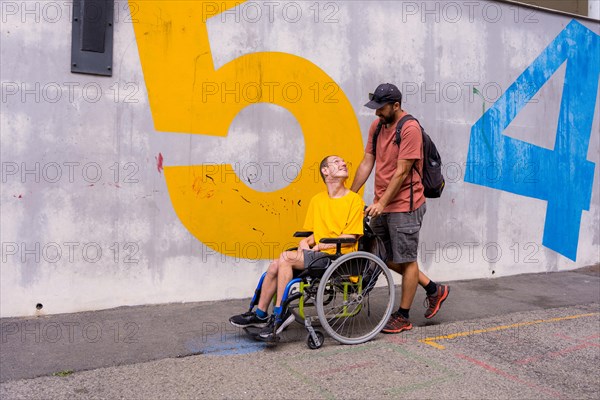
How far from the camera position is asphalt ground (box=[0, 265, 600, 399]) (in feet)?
11.5

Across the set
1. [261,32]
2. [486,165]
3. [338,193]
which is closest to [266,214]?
[338,193]

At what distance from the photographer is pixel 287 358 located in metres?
4.03

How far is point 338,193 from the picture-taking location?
4.52 m

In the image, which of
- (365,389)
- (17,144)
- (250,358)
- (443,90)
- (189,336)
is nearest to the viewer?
(365,389)

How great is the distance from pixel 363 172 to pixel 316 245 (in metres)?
0.86

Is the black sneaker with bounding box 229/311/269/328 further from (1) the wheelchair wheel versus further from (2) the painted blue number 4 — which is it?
(2) the painted blue number 4

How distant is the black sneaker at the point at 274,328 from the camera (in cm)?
409

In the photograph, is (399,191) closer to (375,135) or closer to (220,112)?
(375,135)

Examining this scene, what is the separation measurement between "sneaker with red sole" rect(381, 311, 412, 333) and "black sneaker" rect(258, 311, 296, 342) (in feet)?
2.89

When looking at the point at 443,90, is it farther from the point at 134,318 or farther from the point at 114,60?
the point at 134,318

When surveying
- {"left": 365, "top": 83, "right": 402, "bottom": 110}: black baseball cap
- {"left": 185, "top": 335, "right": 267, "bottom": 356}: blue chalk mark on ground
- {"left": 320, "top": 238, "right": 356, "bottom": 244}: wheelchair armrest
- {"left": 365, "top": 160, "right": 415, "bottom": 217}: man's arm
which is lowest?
{"left": 185, "top": 335, "right": 267, "bottom": 356}: blue chalk mark on ground

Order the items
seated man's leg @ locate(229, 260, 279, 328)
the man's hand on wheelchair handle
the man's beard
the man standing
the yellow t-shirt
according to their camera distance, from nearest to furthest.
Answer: seated man's leg @ locate(229, 260, 279, 328)
the yellow t-shirt
the man's hand on wheelchair handle
the man standing
the man's beard

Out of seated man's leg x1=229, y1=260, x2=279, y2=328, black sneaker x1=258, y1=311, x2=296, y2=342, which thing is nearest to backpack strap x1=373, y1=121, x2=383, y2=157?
seated man's leg x1=229, y1=260, x2=279, y2=328

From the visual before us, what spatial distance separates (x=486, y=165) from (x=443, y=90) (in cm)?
104
